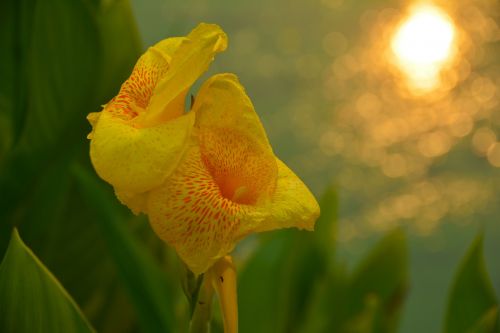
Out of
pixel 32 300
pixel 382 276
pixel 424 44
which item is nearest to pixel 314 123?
pixel 424 44

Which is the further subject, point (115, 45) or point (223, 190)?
point (115, 45)

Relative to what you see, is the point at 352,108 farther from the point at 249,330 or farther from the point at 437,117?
the point at 249,330

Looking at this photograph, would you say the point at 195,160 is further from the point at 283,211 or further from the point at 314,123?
the point at 314,123

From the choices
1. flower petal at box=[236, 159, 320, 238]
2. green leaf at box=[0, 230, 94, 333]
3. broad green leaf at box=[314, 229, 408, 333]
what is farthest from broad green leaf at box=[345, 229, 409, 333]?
flower petal at box=[236, 159, 320, 238]

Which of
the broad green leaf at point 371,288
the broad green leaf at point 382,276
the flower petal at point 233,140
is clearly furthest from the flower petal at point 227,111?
the broad green leaf at point 382,276

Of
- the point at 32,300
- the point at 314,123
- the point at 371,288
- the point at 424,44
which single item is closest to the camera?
the point at 32,300

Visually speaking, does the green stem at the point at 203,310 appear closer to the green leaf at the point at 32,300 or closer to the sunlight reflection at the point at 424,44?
the green leaf at the point at 32,300
